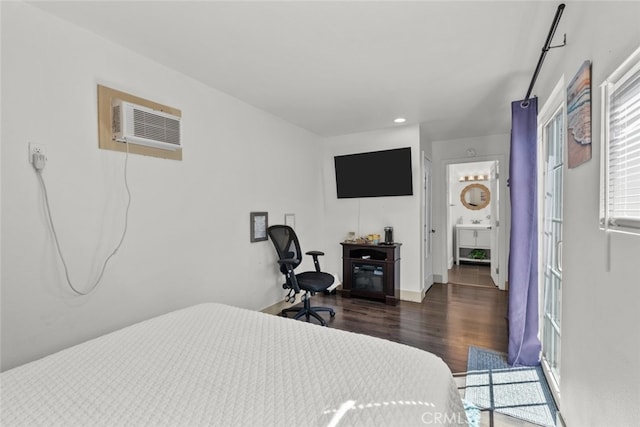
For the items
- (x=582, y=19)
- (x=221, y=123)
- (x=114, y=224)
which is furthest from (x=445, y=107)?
(x=114, y=224)

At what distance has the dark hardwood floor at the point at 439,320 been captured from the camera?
2.64m

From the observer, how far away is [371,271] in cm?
399

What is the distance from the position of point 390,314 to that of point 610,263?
261 cm

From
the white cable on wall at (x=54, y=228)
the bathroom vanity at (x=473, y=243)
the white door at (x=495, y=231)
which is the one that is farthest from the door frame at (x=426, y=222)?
the white cable on wall at (x=54, y=228)

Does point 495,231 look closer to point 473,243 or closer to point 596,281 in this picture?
point 473,243

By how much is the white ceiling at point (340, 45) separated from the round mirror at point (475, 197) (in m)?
3.87

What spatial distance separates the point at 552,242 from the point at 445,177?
2.80m

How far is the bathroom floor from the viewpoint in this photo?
4.84 metres

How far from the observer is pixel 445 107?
3.17 meters

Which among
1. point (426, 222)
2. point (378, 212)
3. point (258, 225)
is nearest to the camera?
point (258, 225)

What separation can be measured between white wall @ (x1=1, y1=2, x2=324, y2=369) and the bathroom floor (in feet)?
12.6

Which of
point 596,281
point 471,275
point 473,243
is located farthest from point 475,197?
point 596,281

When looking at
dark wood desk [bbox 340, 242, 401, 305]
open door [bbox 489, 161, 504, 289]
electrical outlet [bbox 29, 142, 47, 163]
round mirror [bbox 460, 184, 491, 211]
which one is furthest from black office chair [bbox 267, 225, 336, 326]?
round mirror [bbox 460, 184, 491, 211]

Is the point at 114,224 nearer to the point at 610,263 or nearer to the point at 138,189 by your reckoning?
the point at 138,189
